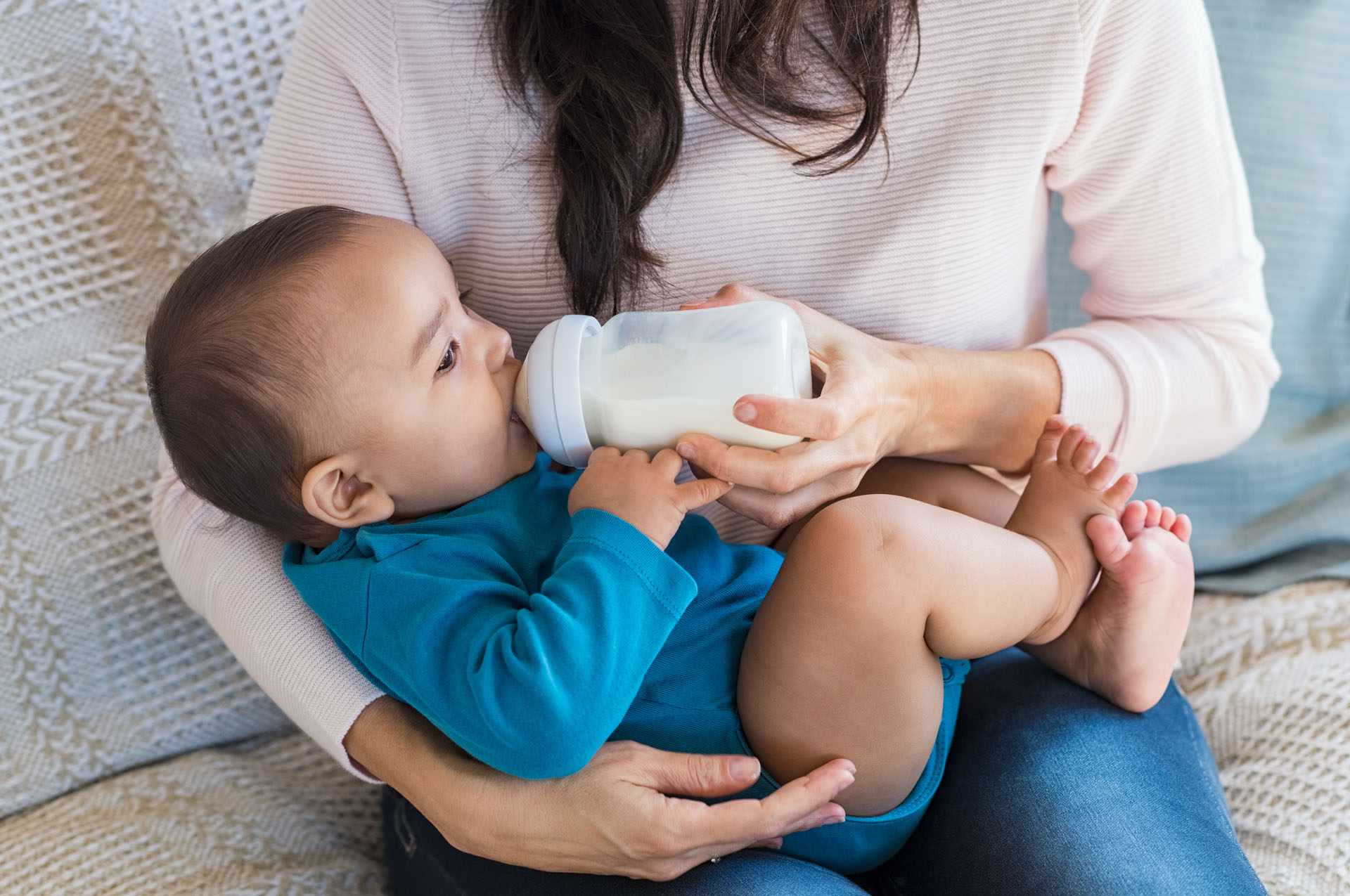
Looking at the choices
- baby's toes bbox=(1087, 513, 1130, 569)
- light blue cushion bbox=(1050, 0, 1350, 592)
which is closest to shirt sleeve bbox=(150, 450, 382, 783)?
baby's toes bbox=(1087, 513, 1130, 569)

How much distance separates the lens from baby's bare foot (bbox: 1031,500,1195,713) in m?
0.90

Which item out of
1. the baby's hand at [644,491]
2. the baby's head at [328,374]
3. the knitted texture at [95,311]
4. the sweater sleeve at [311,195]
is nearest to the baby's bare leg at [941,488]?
the baby's hand at [644,491]

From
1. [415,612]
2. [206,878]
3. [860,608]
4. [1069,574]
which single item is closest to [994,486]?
[1069,574]

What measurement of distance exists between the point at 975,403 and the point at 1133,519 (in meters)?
0.17

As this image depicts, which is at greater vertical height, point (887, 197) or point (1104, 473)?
point (887, 197)

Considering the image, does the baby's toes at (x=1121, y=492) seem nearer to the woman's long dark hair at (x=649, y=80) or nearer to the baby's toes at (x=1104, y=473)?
the baby's toes at (x=1104, y=473)

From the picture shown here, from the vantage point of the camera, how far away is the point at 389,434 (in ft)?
2.75

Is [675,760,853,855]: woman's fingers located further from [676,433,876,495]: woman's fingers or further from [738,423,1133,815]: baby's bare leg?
[676,433,876,495]: woman's fingers

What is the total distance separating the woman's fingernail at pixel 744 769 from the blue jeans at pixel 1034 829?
0.26 ft

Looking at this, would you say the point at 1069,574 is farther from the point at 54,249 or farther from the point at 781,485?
the point at 54,249

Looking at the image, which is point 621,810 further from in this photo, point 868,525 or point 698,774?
point 868,525

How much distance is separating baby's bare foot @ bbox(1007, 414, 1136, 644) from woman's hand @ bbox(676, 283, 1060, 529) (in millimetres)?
78

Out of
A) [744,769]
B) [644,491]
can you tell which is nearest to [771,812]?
[744,769]

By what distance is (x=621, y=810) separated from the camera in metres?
0.78
